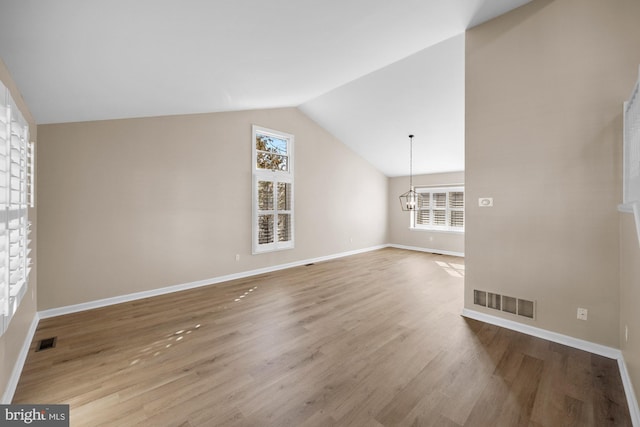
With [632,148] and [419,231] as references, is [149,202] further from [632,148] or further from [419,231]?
[419,231]

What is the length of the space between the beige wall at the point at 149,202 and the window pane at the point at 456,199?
173 inches

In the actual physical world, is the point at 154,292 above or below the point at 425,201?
below

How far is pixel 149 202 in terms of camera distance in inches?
159

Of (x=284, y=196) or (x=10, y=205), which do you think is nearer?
(x=10, y=205)

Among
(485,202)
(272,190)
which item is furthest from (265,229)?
(485,202)

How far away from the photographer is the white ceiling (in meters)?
1.67

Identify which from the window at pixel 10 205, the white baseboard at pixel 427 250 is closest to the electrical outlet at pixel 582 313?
the window at pixel 10 205

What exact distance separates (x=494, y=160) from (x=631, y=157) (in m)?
1.12

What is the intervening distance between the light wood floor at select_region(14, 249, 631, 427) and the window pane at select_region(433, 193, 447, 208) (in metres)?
4.75

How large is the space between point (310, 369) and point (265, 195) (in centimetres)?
384

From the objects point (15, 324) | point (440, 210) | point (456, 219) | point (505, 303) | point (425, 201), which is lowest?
point (505, 303)

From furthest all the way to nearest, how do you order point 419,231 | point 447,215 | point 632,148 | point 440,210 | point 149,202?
point 419,231 < point 440,210 < point 447,215 < point 149,202 < point 632,148

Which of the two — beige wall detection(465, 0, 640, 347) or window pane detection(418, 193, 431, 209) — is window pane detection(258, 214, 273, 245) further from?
window pane detection(418, 193, 431, 209)

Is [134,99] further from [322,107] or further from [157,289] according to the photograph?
[322,107]
